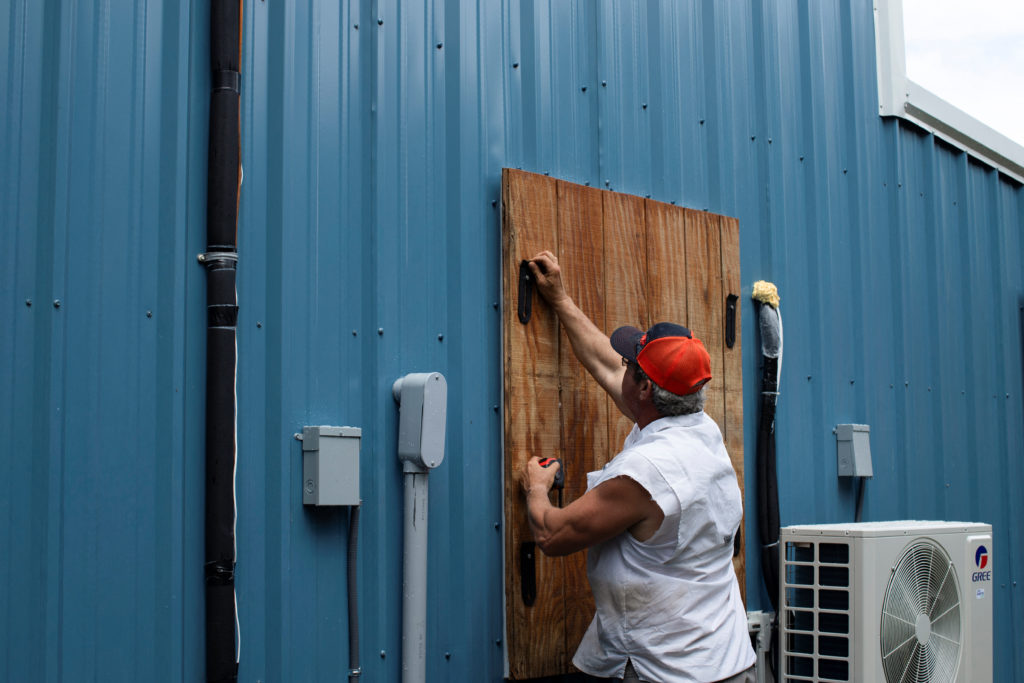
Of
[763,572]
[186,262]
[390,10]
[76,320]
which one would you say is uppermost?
[390,10]

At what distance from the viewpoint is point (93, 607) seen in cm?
240

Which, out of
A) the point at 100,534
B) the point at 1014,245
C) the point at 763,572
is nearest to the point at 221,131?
the point at 100,534

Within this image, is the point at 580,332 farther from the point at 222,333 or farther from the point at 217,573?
the point at 217,573

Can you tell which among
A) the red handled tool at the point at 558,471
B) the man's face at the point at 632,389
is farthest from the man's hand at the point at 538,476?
the man's face at the point at 632,389

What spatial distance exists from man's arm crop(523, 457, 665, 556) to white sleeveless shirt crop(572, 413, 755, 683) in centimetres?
3

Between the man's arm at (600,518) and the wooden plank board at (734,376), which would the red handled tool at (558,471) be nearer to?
the man's arm at (600,518)

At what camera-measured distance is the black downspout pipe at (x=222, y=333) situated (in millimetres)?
2549

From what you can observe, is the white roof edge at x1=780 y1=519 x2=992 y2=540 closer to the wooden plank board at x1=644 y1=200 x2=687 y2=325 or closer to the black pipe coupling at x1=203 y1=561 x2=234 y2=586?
the wooden plank board at x1=644 y1=200 x2=687 y2=325

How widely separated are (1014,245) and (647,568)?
4.53m

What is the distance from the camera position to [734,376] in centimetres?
406

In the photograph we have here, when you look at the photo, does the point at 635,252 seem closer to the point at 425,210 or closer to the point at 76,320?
the point at 425,210

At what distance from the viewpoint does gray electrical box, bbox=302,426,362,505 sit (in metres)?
2.76

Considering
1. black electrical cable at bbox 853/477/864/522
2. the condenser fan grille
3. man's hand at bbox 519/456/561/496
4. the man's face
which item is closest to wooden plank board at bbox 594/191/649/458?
man's hand at bbox 519/456/561/496

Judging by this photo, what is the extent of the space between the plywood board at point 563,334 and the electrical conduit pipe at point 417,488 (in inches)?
14.1
